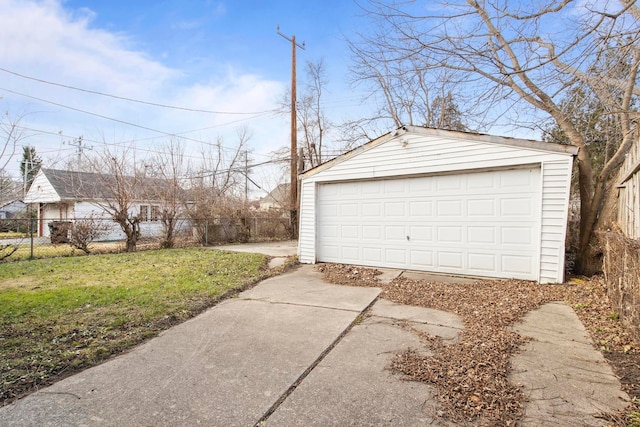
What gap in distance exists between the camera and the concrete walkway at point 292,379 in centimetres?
215

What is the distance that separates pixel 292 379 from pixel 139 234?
1150 centimetres

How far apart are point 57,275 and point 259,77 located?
889 centimetres

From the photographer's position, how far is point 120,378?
8.71 feet

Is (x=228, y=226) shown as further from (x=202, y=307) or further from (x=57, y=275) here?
(x=202, y=307)

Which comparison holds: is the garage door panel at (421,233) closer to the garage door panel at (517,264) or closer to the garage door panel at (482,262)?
the garage door panel at (482,262)

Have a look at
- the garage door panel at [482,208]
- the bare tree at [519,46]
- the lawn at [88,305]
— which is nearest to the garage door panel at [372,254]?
the garage door panel at [482,208]

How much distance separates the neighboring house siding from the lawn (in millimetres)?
6102

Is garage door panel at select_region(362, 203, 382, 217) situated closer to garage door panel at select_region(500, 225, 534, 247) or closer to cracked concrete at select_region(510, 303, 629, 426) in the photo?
garage door panel at select_region(500, 225, 534, 247)

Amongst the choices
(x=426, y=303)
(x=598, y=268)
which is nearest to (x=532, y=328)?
(x=426, y=303)

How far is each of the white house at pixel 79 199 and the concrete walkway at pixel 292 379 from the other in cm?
952

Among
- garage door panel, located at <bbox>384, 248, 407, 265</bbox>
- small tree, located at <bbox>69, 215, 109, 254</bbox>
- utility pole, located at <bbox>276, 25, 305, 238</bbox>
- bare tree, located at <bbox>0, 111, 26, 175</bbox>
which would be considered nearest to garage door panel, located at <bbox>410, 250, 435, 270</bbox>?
garage door panel, located at <bbox>384, 248, 407, 265</bbox>

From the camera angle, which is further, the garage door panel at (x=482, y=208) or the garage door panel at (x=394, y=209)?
the garage door panel at (x=394, y=209)

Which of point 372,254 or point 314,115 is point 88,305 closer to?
point 372,254

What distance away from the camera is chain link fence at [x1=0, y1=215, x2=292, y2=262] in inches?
413
